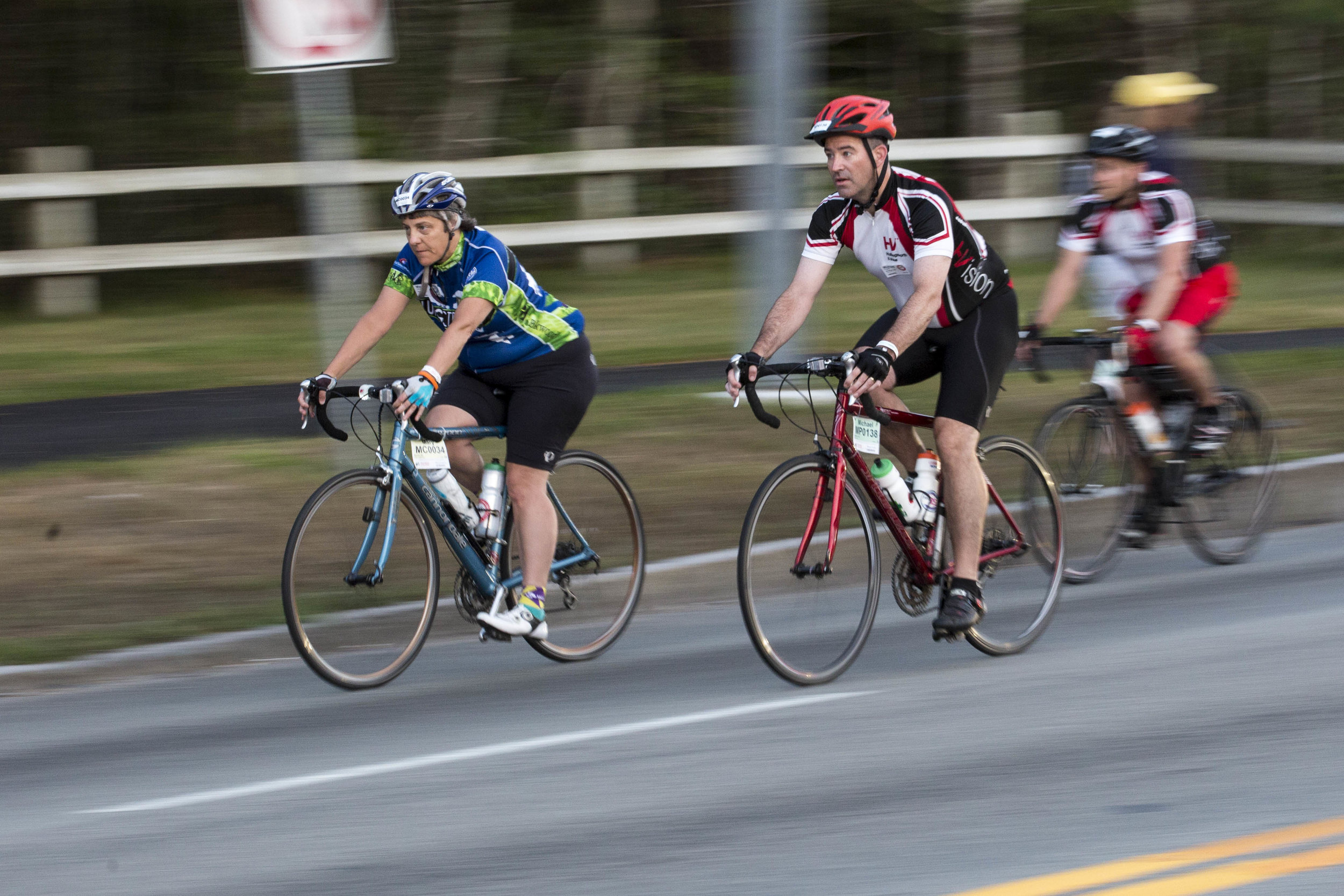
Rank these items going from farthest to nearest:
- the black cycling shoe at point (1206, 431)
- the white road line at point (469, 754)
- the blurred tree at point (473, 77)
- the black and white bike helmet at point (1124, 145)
Result: the blurred tree at point (473, 77) → the black cycling shoe at point (1206, 431) → the black and white bike helmet at point (1124, 145) → the white road line at point (469, 754)

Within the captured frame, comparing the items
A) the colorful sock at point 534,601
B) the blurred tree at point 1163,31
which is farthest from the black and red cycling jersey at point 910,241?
the blurred tree at point 1163,31

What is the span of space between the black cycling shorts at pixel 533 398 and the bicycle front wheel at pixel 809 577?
88 cm

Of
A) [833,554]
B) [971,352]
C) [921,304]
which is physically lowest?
[833,554]

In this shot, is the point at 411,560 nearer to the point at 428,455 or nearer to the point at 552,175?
the point at 428,455

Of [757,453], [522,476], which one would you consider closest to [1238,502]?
[757,453]

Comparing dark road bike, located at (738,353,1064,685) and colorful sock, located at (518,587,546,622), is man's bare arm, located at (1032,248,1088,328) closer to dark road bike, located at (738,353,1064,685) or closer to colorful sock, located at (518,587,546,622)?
dark road bike, located at (738,353,1064,685)

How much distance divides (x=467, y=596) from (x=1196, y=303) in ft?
12.2

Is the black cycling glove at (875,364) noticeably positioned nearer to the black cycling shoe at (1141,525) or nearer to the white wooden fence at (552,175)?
the black cycling shoe at (1141,525)

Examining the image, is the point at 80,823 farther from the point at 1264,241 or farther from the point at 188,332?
the point at 1264,241

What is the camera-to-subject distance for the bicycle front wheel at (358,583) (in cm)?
607

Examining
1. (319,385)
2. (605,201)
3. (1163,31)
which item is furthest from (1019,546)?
(1163,31)

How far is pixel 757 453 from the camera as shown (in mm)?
9688

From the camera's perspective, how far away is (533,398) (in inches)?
257

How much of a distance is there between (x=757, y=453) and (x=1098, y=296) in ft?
8.05
